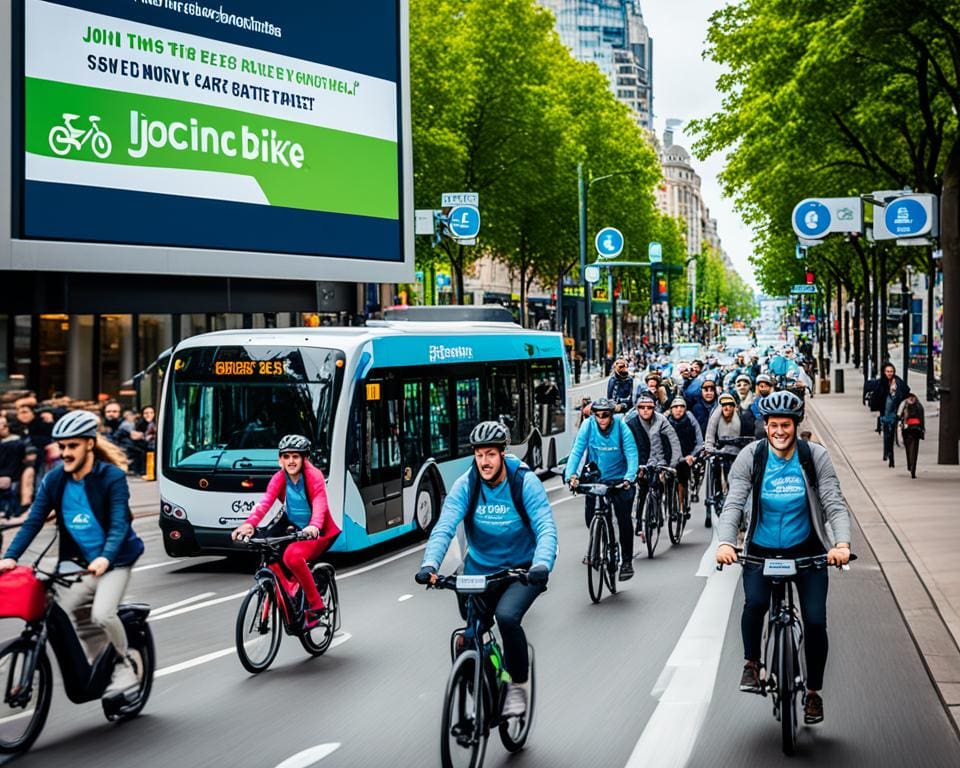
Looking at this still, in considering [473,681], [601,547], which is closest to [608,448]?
[601,547]

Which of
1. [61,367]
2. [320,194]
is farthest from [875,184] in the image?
[61,367]

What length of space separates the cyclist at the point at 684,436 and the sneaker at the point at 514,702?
8979 millimetres

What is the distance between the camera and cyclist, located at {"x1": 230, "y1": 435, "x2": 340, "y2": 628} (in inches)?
370

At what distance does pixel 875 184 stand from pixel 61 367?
21.4m

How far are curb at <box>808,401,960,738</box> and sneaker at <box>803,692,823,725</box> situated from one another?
2.63 feet

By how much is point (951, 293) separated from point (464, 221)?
16.6 meters

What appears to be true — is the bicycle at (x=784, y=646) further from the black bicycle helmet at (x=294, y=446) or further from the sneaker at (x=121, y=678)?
the black bicycle helmet at (x=294, y=446)

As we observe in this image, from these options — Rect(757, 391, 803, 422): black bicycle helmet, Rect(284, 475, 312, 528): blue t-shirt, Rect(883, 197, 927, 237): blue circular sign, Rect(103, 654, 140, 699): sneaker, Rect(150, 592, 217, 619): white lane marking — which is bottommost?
Rect(150, 592, 217, 619): white lane marking

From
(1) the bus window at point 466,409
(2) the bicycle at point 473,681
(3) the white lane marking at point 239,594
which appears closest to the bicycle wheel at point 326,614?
(3) the white lane marking at point 239,594

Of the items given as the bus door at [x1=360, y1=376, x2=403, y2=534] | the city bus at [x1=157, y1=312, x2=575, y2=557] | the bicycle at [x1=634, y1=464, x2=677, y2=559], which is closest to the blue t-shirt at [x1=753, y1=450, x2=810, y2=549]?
the bicycle at [x1=634, y1=464, x2=677, y2=559]

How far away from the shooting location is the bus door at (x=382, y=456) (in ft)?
48.6

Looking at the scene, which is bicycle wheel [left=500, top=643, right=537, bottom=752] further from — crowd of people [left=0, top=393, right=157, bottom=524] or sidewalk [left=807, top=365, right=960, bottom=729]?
crowd of people [left=0, top=393, right=157, bottom=524]

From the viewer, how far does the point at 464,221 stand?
37.1m

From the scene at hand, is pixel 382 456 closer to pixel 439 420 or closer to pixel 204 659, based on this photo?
pixel 439 420
